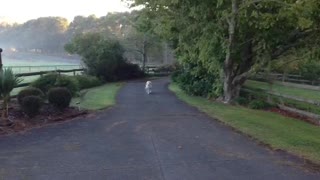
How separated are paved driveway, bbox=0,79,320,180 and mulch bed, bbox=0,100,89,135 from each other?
0.59 meters

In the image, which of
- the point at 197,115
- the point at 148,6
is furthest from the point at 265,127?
the point at 148,6

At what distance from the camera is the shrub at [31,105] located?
41.4ft

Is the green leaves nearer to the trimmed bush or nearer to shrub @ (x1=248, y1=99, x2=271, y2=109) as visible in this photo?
the trimmed bush

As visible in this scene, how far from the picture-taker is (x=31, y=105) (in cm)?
1267

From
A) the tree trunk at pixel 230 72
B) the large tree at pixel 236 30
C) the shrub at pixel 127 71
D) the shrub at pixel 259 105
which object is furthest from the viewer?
the shrub at pixel 127 71

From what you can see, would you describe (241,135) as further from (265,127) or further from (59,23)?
(59,23)

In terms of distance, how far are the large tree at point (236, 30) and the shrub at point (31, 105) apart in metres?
7.47

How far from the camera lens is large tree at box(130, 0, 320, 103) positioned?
15.3 m

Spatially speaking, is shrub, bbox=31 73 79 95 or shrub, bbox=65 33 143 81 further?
shrub, bbox=65 33 143 81

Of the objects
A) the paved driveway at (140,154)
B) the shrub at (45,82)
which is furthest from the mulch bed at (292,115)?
the shrub at (45,82)

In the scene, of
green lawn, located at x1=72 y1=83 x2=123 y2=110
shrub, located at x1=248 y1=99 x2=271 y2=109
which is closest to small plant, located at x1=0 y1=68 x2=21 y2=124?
green lawn, located at x1=72 y1=83 x2=123 y2=110

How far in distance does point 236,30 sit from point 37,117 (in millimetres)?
9281

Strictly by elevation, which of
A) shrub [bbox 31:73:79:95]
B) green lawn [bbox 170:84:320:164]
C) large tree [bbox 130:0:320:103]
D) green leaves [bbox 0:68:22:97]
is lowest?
green lawn [bbox 170:84:320:164]

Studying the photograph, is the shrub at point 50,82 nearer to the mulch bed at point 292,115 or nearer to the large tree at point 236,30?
the large tree at point 236,30
